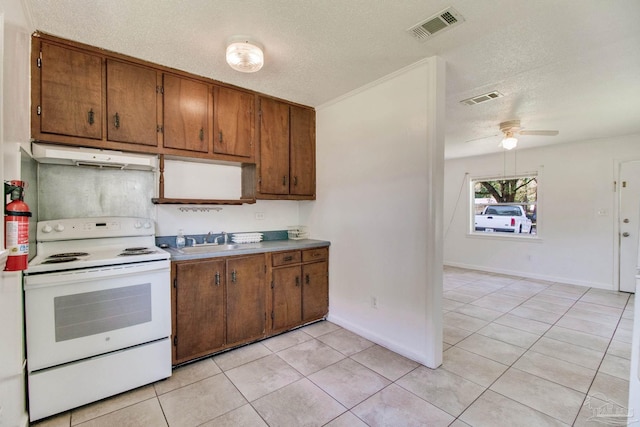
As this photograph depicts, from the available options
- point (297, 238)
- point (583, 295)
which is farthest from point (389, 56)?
point (583, 295)

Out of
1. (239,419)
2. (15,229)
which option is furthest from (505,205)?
(15,229)


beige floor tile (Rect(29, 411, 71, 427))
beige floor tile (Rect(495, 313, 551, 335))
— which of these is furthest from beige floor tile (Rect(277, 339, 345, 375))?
beige floor tile (Rect(495, 313, 551, 335))

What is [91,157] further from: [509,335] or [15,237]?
[509,335]

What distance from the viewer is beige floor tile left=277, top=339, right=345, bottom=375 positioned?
7.79 feet

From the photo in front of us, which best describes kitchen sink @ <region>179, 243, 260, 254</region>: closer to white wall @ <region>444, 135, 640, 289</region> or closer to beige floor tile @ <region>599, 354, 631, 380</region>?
beige floor tile @ <region>599, 354, 631, 380</region>

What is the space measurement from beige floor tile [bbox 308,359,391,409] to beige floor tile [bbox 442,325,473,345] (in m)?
1.03

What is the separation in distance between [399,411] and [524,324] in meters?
2.28

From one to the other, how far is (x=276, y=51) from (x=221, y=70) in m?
0.63

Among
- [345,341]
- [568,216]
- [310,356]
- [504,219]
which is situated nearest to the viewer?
[310,356]

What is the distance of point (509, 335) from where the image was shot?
2.98 m

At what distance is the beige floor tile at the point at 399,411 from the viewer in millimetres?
1761

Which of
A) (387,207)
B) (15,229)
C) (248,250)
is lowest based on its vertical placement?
(248,250)

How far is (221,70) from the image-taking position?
253cm

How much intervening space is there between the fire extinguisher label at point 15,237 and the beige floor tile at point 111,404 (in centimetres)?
116
